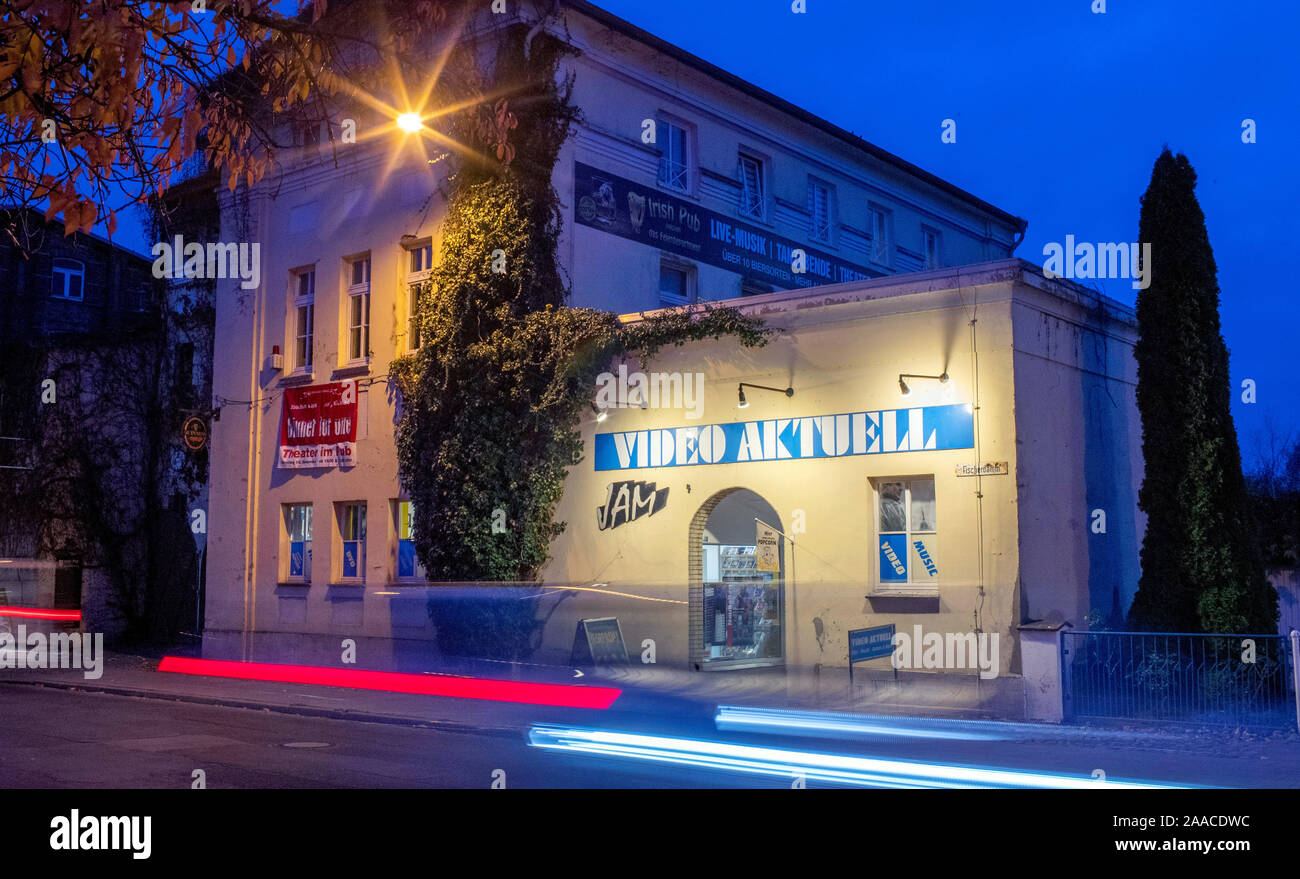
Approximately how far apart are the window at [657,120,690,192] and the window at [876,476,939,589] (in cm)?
860

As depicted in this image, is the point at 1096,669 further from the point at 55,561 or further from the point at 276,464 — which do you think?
the point at 55,561

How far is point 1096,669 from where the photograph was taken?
561 inches

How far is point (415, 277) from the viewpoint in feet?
73.7

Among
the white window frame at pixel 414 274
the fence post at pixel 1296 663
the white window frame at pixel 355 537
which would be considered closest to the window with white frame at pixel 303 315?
the white window frame at pixel 414 274

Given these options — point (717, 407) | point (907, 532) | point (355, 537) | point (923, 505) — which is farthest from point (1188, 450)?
point (355, 537)

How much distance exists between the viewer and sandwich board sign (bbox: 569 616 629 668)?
60.7 ft

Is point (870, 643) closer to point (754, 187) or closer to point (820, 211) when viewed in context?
point (754, 187)

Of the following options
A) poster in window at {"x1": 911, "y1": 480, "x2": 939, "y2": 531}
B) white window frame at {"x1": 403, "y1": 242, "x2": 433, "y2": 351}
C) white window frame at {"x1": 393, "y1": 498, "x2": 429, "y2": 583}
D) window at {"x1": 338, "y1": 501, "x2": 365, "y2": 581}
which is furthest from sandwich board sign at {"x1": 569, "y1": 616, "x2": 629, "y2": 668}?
white window frame at {"x1": 403, "y1": 242, "x2": 433, "y2": 351}

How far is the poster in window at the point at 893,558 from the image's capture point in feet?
55.6

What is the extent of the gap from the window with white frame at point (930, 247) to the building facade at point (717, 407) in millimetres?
122

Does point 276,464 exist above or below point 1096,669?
above

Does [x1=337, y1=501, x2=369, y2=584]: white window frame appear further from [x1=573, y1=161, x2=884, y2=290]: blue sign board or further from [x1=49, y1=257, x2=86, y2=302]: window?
[x1=49, y1=257, x2=86, y2=302]: window
